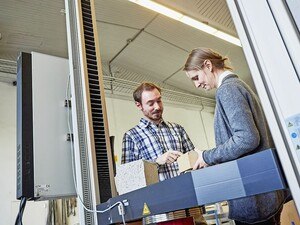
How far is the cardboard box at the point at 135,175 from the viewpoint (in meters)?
0.91

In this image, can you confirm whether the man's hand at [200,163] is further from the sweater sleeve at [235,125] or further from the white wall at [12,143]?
the white wall at [12,143]

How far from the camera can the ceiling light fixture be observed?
149 inches

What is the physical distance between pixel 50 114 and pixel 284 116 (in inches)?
37.8

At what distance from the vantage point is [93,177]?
1.09m

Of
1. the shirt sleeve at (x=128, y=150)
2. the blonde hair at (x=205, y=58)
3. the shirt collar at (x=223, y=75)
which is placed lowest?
the shirt sleeve at (x=128, y=150)

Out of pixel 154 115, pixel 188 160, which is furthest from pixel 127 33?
pixel 188 160

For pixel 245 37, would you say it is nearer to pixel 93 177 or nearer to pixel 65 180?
pixel 93 177

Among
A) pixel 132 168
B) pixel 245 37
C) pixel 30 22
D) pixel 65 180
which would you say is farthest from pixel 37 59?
pixel 30 22

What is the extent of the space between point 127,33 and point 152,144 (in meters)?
3.36

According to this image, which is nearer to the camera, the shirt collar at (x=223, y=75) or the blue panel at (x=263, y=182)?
the blue panel at (x=263, y=182)

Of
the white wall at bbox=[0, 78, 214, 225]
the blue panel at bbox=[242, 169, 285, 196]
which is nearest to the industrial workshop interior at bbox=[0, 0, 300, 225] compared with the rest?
the blue panel at bbox=[242, 169, 285, 196]

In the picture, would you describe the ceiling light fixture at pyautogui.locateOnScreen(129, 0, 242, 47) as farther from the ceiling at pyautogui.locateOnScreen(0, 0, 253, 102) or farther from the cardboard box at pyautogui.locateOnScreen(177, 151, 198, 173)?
the cardboard box at pyautogui.locateOnScreen(177, 151, 198, 173)

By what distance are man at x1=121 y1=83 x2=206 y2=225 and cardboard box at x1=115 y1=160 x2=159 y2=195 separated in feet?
2.04

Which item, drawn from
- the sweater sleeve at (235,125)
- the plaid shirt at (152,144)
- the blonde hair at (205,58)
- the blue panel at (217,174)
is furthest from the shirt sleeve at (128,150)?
the blue panel at (217,174)
